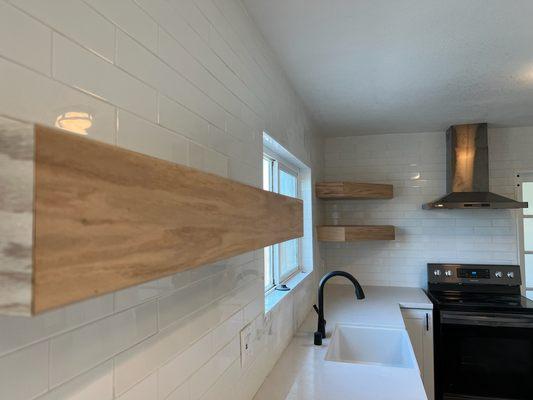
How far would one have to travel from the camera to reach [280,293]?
2.00 m

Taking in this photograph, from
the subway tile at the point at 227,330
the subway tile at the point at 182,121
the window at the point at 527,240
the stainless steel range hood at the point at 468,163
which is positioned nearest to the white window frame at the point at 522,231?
the window at the point at 527,240

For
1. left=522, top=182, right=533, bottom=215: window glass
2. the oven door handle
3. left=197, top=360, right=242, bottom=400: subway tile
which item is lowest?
the oven door handle

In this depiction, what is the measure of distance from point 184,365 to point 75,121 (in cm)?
64

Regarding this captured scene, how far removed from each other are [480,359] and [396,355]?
968 mm

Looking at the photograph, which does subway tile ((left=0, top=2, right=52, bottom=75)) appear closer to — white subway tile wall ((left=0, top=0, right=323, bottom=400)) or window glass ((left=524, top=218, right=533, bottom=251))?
white subway tile wall ((left=0, top=0, right=323, bottom=400))

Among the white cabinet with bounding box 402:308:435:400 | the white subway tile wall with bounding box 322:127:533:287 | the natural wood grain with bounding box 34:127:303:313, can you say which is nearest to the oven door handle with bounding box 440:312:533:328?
the white cabinet with bounding box 402:308:435:400

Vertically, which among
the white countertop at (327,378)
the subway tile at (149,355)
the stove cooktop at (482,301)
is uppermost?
the subway tile at (149,355)

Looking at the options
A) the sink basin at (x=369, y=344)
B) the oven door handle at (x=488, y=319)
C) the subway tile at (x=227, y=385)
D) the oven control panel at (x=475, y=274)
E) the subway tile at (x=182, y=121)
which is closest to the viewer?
the subway tile at (x=182, y=121)

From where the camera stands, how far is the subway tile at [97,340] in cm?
55

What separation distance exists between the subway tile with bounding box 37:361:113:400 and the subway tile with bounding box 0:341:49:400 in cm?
2

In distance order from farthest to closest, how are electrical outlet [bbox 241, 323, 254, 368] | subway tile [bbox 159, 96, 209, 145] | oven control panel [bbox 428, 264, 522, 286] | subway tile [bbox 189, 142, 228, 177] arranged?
1. oven control panel [bbox 428, 264, 522, 286]
2. electrical outlet [bbox 241, 323, 254, 368]
3. subway tile [bbox 189, 142, 228, 177]
4. subway tile [bbox 159, 96, 209, 145]

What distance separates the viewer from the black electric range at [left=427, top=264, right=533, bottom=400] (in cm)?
268

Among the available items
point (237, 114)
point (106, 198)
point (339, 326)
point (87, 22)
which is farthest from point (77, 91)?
point (339, 326)

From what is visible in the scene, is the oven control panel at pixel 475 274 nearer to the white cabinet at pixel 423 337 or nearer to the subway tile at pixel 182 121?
the white cabinet at pixel 423 337
